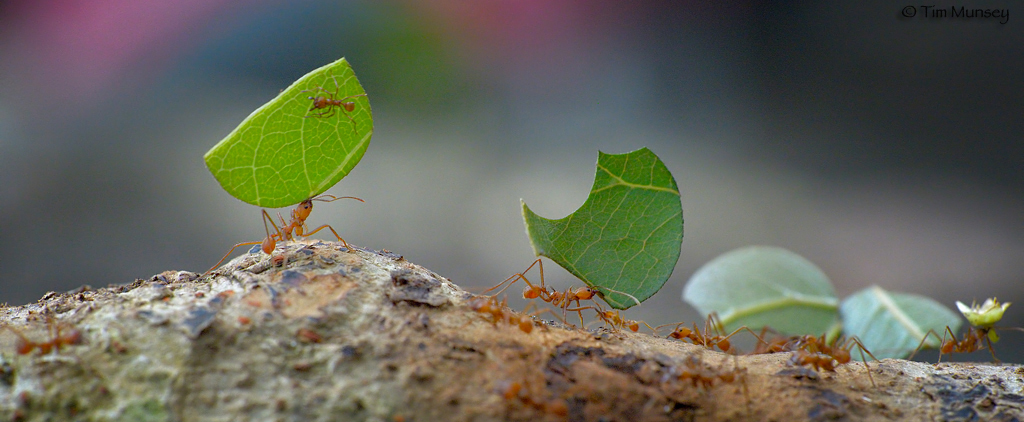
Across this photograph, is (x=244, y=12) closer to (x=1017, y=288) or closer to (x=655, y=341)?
(x=655, y=341)

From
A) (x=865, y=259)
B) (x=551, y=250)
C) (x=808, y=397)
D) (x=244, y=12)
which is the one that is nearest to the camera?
(x=808, y=397)

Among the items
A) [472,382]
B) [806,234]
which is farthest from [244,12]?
[806,234]

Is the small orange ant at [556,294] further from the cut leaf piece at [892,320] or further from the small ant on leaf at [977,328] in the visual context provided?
the cut leaf piece at [892,320]

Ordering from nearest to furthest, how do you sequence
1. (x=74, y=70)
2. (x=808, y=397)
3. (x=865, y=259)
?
(x=808, y=397) < (x=74, y=70) < (x=865, y=259)

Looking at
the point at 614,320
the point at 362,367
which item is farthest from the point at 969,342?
the point at 362,367

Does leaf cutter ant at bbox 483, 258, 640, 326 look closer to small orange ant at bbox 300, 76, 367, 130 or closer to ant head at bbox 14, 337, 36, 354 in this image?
small orange ant at bbox 300, 76, 367, 130

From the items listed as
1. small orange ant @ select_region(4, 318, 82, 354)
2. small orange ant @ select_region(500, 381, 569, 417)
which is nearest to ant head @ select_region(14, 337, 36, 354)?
small orange ant @ select_region(4, 318, 82, 354)

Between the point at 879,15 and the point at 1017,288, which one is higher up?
the point at 879,15
